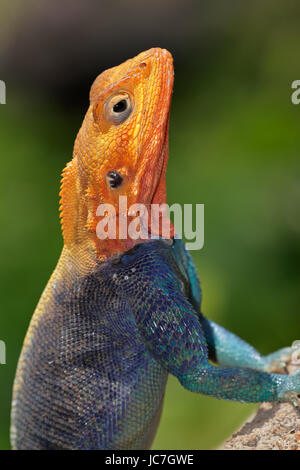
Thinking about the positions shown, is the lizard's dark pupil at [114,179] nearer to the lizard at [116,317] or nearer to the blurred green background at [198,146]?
the lizard at [116,317]

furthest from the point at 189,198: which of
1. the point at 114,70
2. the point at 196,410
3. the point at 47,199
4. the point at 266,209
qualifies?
the point at 114,70

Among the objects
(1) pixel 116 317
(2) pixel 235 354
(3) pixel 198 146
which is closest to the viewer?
(1) pixel 116 317

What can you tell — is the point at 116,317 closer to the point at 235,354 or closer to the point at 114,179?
the point at 114,179

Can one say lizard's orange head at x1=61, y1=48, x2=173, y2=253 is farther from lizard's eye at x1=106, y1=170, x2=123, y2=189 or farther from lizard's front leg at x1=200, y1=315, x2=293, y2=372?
lizard's front leg at x1=200, y1=315, x2=293, y2=372

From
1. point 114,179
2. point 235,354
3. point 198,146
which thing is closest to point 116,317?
point 114,179

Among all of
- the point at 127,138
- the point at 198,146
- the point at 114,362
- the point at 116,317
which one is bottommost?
the point at 114,362

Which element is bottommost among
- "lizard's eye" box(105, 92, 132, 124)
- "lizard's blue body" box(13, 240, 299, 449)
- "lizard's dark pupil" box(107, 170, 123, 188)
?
"lizard's blue body" box(13, 240, 299, 449)

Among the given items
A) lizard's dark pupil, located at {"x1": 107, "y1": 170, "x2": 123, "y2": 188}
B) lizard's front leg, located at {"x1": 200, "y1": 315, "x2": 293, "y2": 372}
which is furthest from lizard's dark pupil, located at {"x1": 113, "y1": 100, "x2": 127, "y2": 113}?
lizard's front leg, located at {"x1": 200, "y1": 315, "x2": 293, "y2": 372}

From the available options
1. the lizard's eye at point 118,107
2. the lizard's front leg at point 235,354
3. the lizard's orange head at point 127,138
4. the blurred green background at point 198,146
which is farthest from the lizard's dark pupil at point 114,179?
the blurred green background at point 198,146
